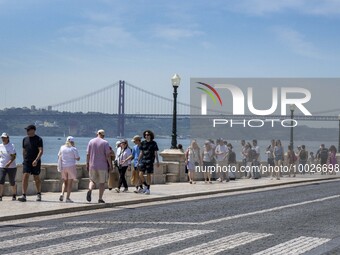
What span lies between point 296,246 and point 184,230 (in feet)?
7.60

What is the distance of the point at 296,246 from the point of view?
1043 centimetres

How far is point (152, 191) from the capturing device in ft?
69.2

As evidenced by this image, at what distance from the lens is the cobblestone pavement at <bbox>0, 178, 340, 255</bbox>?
10023 mm

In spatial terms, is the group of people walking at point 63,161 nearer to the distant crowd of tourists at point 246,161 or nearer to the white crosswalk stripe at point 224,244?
the white crosswalk stripe at point 224,244

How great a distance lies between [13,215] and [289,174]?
2168 centimetres

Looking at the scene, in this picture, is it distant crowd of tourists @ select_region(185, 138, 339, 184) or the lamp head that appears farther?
the lamp head

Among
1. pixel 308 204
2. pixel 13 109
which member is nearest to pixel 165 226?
pixel 308 204

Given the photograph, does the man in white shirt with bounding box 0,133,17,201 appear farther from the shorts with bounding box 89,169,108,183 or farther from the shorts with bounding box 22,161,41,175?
the shorts with bounding box 89,169,108,183

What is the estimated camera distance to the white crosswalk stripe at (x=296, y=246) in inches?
387

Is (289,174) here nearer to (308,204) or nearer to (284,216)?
(308,204)

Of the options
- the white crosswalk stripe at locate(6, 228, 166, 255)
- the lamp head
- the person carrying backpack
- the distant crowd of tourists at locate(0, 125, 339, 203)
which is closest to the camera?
the white crosswalk stripe at locate(6, 228, 166, 255)

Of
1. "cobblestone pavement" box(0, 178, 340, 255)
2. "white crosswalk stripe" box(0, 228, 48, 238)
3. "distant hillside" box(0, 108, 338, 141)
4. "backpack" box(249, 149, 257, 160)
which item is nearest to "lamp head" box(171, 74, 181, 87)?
"backpack" box(249, 149, 257, 160)

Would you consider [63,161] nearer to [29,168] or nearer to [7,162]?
[29,168]

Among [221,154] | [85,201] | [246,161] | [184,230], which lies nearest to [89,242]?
[184,230]
